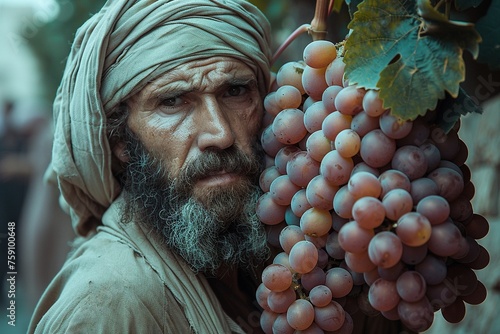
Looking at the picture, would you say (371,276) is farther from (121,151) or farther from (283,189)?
(121,151)

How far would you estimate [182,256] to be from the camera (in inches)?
76.4

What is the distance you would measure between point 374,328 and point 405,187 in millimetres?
730

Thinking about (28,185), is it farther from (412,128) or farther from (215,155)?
(412,128)

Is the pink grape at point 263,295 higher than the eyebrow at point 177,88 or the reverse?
the reverse

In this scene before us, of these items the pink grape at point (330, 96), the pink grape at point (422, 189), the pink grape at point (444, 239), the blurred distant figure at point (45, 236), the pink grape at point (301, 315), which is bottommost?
the blurred distant figure at point (45, 236)

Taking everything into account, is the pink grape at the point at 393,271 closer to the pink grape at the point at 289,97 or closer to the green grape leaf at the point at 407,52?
the green grape leaf at the point at 407,52

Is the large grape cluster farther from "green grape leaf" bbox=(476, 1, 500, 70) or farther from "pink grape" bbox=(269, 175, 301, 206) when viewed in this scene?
"green grape leaf" bbox=(476, 1, 500, 70)

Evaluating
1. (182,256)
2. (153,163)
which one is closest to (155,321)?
(182,256)

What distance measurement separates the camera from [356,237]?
1.47 meters

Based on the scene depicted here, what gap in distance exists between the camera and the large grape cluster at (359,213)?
4.80 ft

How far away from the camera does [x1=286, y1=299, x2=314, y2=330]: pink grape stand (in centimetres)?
166

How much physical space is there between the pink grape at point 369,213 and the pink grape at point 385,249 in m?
0.03

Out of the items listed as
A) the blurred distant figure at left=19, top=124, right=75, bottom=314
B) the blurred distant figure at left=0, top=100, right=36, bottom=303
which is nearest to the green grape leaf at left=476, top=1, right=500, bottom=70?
the blurred distant figure at left=19, top=124, right=75, bottom=314

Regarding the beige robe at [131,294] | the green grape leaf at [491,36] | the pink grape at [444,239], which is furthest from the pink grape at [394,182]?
the beige robe at [131,294]
